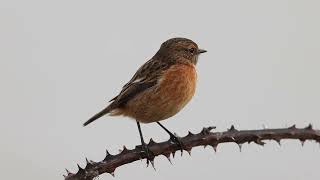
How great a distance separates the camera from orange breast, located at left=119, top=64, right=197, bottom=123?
5430mm

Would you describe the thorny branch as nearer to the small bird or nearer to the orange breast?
the small bird

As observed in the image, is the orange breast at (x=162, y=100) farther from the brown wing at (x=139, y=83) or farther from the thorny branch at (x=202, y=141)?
the thorny branch at (x=202, y=141)

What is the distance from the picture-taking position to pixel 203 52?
690 centimetres

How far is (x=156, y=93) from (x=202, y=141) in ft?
9.86

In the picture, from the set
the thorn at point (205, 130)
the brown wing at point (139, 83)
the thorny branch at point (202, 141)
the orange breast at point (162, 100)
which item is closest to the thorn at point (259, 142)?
the thorny branch at point (202, 141)

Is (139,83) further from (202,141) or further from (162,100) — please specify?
(202,141)

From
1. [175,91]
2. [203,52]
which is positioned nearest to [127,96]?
[175,91]

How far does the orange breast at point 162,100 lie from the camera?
5.43 m

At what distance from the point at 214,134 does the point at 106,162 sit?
24.1 inches

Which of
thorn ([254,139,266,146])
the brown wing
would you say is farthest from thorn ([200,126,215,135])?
the brown wing

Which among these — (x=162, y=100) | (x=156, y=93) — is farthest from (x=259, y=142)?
(x=156, y=93)

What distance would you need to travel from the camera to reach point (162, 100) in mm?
5473

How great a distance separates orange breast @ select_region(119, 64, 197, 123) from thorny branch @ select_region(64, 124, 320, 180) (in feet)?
8.80

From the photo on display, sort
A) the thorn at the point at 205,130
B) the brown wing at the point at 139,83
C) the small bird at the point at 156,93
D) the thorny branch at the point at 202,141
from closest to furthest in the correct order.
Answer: the thorny branch at the point at 202,141 → the thorn at the point at 205,130 → the brown wing at the point at 139,83 → the small bird at the point at 156,93
